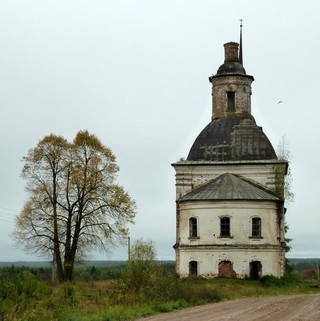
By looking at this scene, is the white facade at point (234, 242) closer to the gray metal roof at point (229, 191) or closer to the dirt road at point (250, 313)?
the gray metal roof at point (229, 191)

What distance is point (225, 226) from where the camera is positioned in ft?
123

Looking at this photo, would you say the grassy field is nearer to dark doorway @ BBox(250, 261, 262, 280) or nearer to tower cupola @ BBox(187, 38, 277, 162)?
dark doorway @ BBox(250, 261, 262, 280)

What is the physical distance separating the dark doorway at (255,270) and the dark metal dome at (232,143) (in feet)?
22.7

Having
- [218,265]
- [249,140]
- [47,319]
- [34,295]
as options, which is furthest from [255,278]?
[47,319]

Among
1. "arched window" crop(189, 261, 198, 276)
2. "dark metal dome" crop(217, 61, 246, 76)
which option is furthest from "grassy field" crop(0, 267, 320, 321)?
"dark metal dome" crop(217, 61, 246, 76)

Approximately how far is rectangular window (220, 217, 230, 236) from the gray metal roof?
3.95ft

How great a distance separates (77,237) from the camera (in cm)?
3700

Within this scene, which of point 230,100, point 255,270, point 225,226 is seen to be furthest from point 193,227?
point 230,100

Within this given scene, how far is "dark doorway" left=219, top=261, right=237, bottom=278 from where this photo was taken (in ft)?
121

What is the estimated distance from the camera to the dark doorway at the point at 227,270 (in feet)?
121

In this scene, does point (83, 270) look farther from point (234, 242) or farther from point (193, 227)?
point (234, 242)

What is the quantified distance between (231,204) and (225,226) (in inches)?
50.2

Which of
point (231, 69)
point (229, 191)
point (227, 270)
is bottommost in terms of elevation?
point (227, 270)

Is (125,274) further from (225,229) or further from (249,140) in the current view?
(249,140)
